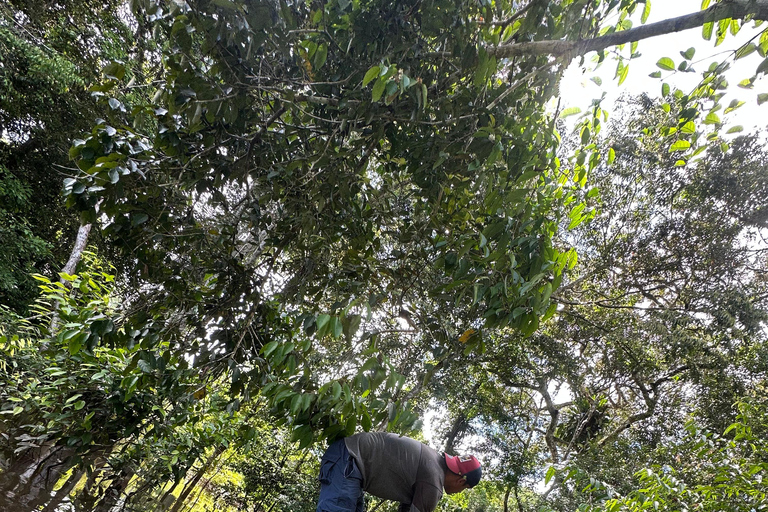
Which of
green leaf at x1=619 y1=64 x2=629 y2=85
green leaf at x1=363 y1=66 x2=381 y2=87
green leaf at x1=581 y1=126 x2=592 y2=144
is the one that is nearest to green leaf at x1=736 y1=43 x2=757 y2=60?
green leaf at x1=619 y1=64 x2=629 y2=85

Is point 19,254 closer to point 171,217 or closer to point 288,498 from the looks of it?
point 288,498

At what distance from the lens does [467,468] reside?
80.6 inches

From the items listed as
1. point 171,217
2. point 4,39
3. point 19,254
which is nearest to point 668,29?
point 171,217

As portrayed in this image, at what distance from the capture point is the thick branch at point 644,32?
1041 millimetres

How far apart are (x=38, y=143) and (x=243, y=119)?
6.37 m

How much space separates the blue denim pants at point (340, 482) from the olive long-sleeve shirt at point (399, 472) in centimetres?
9

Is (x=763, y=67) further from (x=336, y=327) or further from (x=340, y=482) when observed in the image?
(x=340, y=482)

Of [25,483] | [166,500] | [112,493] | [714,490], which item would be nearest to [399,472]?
[714,490]

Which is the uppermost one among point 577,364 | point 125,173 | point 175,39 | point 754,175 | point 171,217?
point 754,175

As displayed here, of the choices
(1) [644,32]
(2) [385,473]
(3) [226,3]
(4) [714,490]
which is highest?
(1) [644,32]

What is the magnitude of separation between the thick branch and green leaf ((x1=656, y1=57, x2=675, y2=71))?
4.7 inches

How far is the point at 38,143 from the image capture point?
598 centimetres

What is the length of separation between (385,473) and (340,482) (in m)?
0.26

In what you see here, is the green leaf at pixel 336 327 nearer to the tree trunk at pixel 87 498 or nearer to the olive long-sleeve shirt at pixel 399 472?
the olive long-sleeve shirt at pixel 399 472
